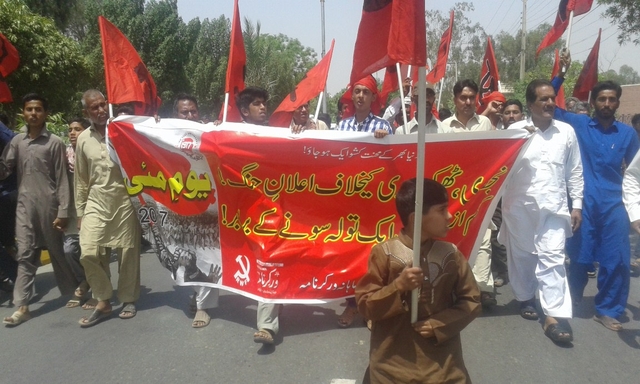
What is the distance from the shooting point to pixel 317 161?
12.9ft

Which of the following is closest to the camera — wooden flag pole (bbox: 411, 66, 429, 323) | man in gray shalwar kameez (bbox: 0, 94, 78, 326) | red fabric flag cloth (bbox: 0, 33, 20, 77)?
wooden flag pole (bbox: 411, 66, 429, 323)

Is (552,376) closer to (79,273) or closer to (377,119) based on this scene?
(377,119)

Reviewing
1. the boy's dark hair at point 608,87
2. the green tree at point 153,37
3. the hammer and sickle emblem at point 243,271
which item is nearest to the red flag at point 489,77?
the boy's dark hair at point 608,87

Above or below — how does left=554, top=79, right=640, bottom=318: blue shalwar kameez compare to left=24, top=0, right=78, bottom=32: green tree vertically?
below

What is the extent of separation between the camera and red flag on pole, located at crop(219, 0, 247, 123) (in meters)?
4.68

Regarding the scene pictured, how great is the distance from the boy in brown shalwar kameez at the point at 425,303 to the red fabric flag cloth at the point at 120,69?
125 inches

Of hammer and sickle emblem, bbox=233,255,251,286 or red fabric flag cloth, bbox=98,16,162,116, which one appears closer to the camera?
hammer and sickle emblem, bbox=233,255,251,286

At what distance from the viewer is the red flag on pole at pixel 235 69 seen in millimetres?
4680

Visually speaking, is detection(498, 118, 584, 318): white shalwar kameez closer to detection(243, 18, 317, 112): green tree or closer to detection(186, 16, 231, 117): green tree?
detection(243, 18, 317, 112): green tree

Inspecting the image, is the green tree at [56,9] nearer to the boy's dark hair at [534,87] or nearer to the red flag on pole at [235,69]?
the red flag on pole at [235,69]

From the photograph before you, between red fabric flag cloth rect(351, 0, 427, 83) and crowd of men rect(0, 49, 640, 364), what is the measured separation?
3.38ft

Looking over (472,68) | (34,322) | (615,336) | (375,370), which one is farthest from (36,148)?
(472,68)

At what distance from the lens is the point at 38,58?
12680 millimetres

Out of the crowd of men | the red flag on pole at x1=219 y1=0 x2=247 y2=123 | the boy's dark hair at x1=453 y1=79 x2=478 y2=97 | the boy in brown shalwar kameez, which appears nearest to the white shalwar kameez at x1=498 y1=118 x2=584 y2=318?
the crowd of men
